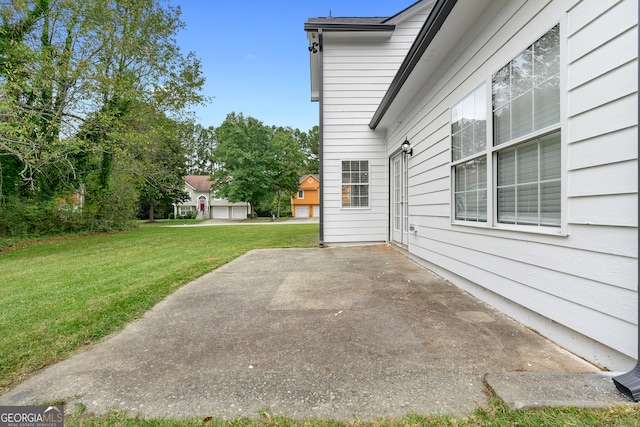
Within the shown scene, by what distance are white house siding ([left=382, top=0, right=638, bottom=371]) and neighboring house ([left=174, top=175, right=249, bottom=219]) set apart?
32184mm

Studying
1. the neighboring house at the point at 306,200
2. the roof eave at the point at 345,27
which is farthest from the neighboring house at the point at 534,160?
the neighboring house at the point at 306,200

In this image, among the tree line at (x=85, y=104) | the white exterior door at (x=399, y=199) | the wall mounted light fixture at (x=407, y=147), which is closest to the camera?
the wall mounted light fixture at (x=407, y=147)

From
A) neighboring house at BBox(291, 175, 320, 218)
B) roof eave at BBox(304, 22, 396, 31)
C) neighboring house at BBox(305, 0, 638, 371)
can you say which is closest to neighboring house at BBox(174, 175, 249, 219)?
neighboring house at BBox(291, 175, 320, 218)

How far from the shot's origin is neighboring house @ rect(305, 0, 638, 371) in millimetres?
1648

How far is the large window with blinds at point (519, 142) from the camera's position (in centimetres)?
213

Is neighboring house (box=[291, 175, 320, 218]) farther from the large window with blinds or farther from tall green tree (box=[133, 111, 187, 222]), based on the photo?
the large window with blinds

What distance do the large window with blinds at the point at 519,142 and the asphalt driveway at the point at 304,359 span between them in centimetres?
102

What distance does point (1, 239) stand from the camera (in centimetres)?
867

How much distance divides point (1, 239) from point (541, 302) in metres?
13.3

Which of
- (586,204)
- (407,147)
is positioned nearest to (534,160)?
(586,204)

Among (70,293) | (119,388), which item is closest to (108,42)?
(70,293)

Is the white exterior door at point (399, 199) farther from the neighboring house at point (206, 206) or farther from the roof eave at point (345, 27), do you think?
the neighboring house at point (206, 206)

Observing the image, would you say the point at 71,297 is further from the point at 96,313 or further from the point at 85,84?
the point at 85,84

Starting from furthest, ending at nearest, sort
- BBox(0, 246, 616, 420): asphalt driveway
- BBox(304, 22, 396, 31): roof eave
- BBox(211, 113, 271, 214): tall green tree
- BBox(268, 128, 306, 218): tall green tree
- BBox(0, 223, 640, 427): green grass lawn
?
BBox(268, 128, 306, 218): tall green tree → BBox(211, 113, 271, 214): tall green tree → BBox(304, 22, 396, 31): roof eave → BBox(0, 246, 616, 420): asphalt driveway → BBox(0, 223, 640, 427): green grass lawn
